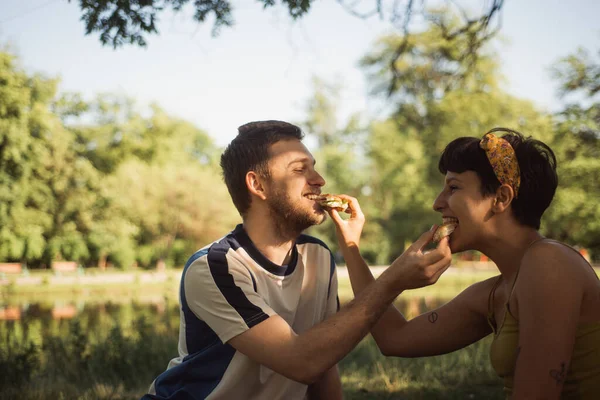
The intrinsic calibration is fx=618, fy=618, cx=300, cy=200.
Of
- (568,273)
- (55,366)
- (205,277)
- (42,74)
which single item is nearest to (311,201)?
(205,277)

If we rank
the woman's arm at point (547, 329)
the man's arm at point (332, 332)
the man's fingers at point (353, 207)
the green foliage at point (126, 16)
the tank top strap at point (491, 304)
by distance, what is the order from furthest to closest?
1. the green foliage at point (126, 16)
2. the man's fingers at point (353, 207)
3. the tank top strap at point (491, 304)
4. the man's arm at point (332, 332)
5. the woman's arm at point (547, 329)

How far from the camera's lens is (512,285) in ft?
8.82

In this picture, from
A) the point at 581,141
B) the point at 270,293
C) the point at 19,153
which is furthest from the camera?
the point at 19,153

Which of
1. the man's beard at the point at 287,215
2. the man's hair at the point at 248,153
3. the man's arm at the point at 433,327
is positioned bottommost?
the man's arm at the point at 433,327

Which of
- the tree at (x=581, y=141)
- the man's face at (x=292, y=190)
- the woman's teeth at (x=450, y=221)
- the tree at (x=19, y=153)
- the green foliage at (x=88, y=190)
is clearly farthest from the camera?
the green foliage at (x=88, y=190)

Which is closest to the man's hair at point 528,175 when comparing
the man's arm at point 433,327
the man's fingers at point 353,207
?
the man's arm at point 433,327

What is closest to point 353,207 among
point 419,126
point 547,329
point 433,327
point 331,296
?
point 331,296

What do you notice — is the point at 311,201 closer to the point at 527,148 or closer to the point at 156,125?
the point at 527,148

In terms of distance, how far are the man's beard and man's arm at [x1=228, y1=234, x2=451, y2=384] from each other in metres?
0.53

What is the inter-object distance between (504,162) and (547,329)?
0.73 metres

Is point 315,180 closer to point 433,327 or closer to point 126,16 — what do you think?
point 433,327

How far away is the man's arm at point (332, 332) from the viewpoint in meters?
2.53

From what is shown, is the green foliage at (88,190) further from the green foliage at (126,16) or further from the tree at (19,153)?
the green foliage at (126,16)

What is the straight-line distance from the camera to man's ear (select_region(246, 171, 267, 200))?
10.0ft
